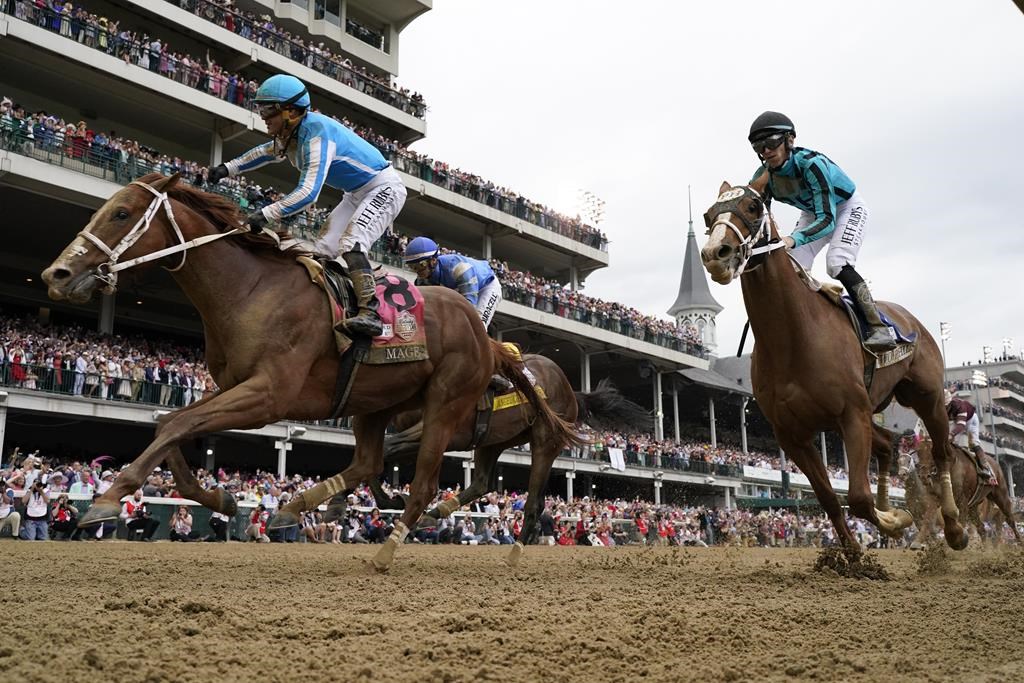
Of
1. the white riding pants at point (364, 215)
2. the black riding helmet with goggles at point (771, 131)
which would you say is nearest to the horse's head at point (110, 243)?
the white riding pants at point (364, 215)

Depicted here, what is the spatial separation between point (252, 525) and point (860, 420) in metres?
12.0

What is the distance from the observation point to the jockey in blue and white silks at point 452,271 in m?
9.41

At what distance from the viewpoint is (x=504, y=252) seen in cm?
4134

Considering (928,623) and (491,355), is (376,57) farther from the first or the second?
(928,623)

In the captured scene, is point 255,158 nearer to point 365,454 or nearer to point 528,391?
point 365,454

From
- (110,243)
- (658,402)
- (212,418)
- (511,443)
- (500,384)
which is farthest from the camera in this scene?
(658,402)

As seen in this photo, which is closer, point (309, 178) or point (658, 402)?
point (309, 178)

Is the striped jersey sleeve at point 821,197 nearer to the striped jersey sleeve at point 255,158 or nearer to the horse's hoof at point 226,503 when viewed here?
the striped jersey sleeve at point 255,158

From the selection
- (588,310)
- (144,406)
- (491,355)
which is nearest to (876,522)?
(491,355)

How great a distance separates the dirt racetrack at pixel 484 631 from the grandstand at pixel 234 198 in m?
11.2

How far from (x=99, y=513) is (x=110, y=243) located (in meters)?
1.90

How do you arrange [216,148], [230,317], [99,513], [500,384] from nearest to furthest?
[99,513]
[230,317]
[500,384]
[216,148]

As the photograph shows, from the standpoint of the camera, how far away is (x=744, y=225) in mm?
6566

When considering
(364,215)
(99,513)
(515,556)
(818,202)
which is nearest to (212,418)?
(99,513)
